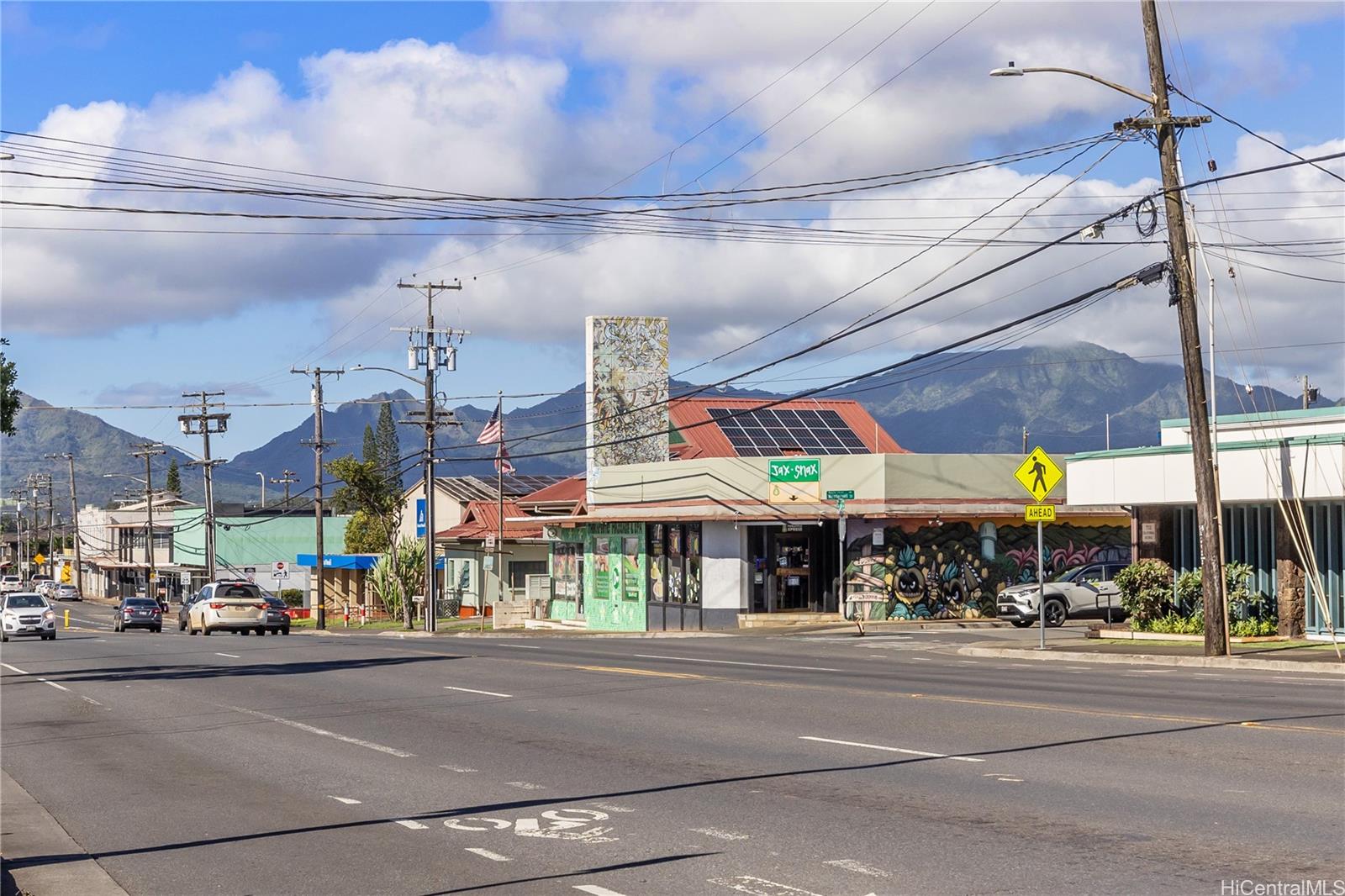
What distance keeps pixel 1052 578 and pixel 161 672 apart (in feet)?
92.4

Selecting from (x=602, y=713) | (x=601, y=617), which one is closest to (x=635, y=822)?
(x=602, y=713)

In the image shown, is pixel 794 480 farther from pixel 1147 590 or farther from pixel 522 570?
pixel 522 570

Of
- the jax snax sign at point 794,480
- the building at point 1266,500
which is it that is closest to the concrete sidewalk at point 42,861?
the building at point 1266,500

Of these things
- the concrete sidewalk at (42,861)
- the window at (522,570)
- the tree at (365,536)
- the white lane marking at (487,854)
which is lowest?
the concrete sidewalk at (42,861)

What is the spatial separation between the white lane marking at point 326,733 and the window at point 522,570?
48.5 m

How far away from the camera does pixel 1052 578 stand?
45.7 m

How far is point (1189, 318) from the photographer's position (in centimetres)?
2677

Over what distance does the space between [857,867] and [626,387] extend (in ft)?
150

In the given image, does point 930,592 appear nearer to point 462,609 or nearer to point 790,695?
point 790,695

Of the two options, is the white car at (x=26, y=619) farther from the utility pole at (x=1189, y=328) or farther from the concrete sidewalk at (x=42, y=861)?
the concrete sidewalk at (x=42, y=861)

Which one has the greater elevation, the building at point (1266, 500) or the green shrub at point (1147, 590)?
the building at point (1266, 500)

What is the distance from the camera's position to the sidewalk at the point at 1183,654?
977 inches

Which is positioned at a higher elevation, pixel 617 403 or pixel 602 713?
pixel 617 403

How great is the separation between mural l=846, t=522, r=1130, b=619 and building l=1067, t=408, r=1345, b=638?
10.0m
